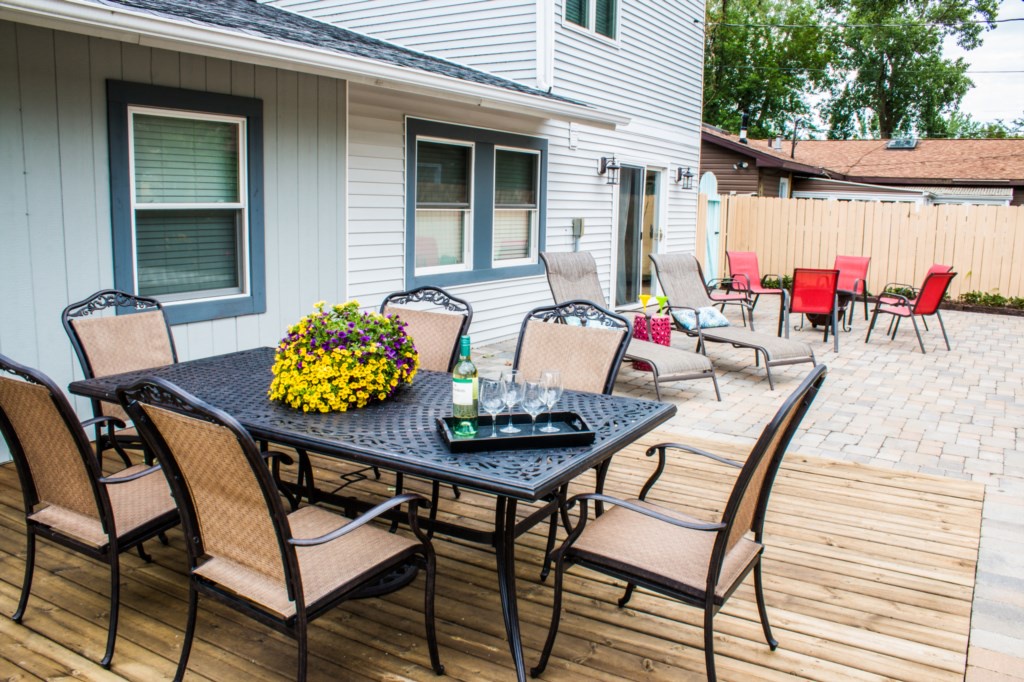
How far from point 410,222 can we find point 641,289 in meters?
5.11

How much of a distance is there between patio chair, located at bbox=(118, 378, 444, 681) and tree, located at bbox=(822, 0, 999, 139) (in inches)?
1287

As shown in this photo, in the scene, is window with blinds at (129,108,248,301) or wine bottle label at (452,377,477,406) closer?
wine bottle label at (452,377,477,406)

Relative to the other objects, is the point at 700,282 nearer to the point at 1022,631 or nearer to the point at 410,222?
the point at 410,222

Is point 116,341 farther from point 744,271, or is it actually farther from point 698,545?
point 744,271

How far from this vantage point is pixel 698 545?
257cm

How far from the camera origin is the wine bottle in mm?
2596

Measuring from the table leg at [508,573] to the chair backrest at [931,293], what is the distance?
743 cm

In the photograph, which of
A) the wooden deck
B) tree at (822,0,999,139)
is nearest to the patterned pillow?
the wooden deck

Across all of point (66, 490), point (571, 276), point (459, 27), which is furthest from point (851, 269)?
point (66, 490)

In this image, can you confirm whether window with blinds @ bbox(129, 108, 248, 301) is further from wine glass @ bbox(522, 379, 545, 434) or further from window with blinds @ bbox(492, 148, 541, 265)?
window with blinds @ bbox(492, 148, 541, 265)

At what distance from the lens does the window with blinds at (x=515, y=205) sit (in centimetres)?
838

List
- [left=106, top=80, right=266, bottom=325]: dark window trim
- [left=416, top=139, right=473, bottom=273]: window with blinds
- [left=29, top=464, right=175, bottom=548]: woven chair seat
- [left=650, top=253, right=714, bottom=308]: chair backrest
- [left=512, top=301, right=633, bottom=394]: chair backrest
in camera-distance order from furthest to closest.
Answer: [left=650, top=253, right=714, bottom=308]: chair backrest, [left=416, top=139, right=473, bottom=273]: window with blinds, [left=106, top=80, right=266, bottom=325]: dark window trim, [left=512, top=301, right=633, bottom=394]: chair backrest, [left=29, top=464, right=175, bottom=548]: woven chair seat

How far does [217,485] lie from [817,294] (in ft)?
25.7

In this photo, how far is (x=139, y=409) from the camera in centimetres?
220
